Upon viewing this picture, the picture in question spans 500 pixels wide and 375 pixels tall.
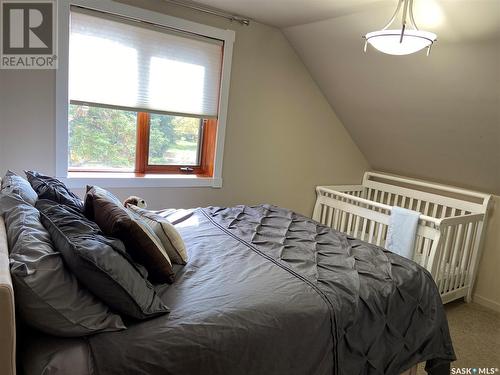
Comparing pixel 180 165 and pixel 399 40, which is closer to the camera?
pixel 399 40

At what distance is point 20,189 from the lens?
1564mm

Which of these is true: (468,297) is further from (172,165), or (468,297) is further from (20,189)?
(20,189)

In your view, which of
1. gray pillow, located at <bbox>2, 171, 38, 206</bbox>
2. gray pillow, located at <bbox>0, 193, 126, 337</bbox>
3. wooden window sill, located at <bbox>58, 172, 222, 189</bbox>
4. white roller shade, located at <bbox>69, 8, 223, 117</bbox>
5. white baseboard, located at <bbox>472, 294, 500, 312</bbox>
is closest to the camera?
gray pillow, located at <bbox>0, 193, 126, 337</bbox>

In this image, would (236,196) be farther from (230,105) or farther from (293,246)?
(293,246)

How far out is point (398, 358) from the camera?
66.8 inches

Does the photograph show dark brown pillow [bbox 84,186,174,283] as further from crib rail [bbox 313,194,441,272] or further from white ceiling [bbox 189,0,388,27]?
crib rail [bbox 313,194,441,272]

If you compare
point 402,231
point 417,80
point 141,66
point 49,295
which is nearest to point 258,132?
point 141,66

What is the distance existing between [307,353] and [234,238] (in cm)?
84

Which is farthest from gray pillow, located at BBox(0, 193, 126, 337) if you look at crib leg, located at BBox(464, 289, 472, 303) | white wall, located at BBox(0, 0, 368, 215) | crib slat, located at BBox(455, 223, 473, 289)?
crib leg, located at BBox(464, 289, 472, 303)

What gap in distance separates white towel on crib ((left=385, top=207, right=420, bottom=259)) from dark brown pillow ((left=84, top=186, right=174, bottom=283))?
1941 mm

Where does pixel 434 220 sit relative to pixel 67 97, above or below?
below

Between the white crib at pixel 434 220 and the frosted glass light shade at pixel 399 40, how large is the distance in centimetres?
132

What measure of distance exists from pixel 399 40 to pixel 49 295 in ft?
5.93

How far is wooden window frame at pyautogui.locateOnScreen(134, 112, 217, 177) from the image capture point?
2.92m
